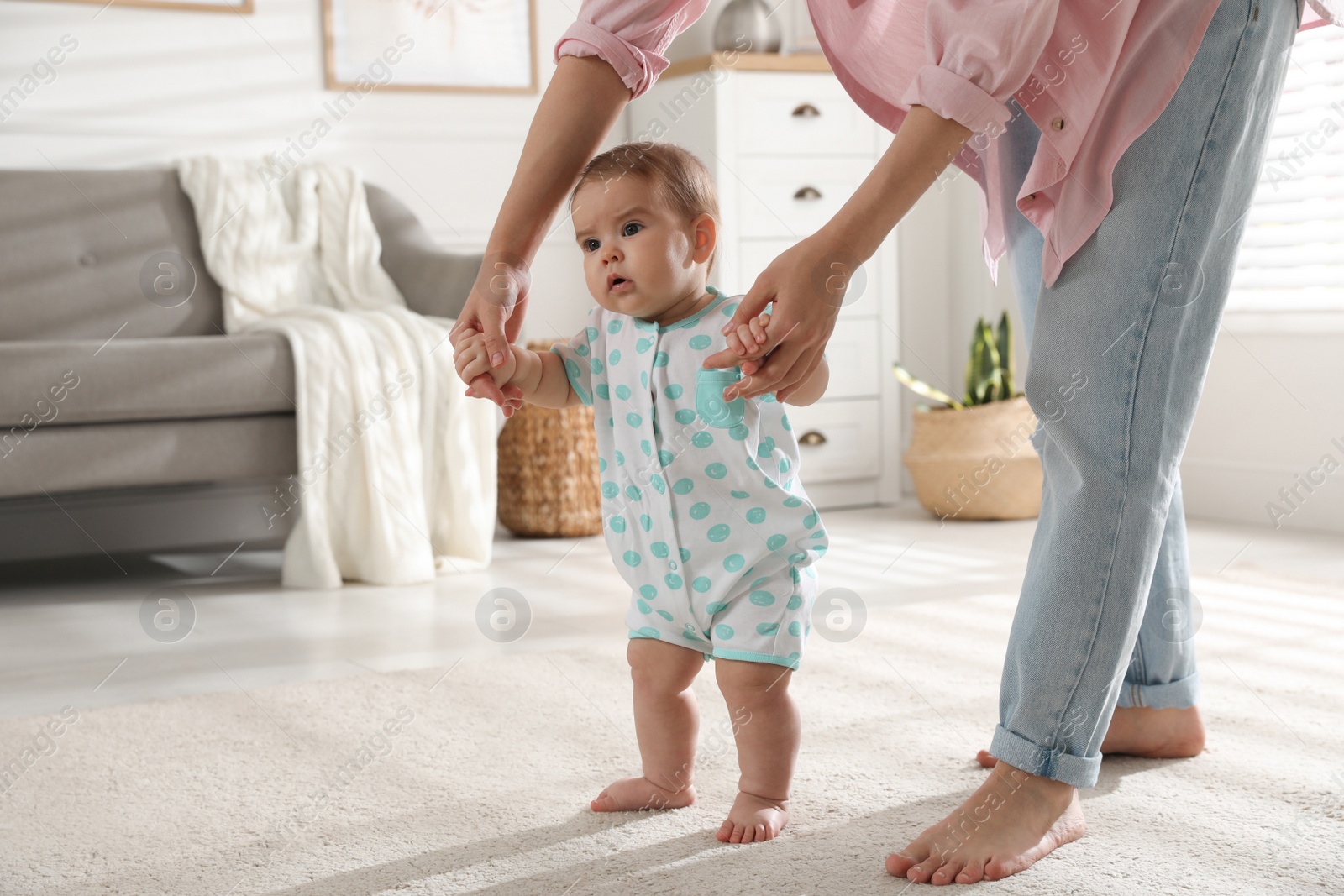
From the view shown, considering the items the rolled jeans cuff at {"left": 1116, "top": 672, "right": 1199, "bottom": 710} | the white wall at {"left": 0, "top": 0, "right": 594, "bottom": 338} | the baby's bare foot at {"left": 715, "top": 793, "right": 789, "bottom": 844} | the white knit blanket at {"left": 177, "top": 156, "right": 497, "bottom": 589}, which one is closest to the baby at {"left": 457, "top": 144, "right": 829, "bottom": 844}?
the baby's bare foot at {"left": 715, "top": 793, "right": 789, "bottom": 844}

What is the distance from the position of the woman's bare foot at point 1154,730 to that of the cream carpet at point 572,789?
22mm

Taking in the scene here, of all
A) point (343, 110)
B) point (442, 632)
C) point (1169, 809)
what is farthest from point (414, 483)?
point (1169, 809)

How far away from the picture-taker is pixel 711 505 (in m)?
1.05

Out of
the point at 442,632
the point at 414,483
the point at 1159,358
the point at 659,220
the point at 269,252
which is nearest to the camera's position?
the point at 1159,358

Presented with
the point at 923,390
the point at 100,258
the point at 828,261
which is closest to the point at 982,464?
the point at 923,390

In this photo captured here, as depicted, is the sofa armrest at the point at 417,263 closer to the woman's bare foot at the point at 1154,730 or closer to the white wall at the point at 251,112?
the white wall at the point at 251,112

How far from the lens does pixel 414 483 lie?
2438mm

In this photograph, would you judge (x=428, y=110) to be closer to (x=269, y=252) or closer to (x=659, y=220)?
(x=269, y=252)

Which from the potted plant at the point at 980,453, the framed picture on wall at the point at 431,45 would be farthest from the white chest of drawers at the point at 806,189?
the framed picture on wall at the point at 431,45

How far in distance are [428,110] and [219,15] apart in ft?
1.72

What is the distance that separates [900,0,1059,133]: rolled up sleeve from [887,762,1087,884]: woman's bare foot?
0.49 m

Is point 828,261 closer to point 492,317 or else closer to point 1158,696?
point 492,317

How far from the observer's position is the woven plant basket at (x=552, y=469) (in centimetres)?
290

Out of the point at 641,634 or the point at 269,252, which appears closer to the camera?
the point at 641,634
